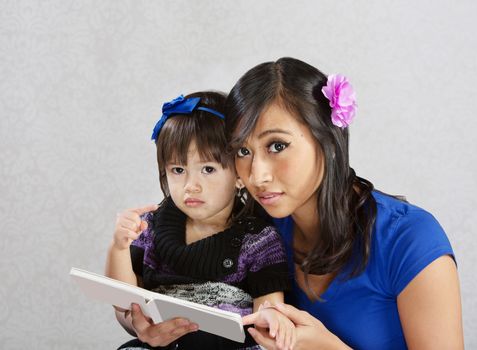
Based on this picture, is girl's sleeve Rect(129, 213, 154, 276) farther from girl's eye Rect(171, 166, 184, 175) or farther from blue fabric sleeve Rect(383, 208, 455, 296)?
blue fabric sleeve Rect(383, 208, 455, 296)

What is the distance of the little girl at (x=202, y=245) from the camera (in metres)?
2.11

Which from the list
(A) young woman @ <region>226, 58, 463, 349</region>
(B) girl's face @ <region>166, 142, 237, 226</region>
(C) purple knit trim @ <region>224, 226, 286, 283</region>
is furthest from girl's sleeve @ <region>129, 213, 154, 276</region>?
(A) young woman @ <region>226, 58, 463, 349</region>

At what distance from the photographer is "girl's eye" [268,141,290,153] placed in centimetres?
197

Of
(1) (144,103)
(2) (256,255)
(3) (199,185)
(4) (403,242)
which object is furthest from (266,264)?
(1) (144,103)

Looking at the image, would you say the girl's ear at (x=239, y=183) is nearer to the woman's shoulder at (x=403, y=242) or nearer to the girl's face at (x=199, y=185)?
the girl's face at (x=199, y=185)

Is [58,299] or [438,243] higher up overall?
[438,243]

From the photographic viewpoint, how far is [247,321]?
1771 millimetres

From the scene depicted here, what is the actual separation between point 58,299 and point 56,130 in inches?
36.0

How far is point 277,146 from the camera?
1986 mm

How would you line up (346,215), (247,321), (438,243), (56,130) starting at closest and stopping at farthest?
(247,321)
(438,243)
(346,215)
(56,130)

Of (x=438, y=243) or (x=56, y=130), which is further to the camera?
(x=56, y=130)

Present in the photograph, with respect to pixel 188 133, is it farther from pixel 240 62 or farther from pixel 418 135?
pixel 418 135

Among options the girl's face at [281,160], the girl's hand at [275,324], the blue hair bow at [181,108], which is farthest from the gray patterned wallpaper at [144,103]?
the girl's hand at [275,324]

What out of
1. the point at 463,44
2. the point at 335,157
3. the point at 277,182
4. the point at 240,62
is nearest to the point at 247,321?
the point at 277,182
